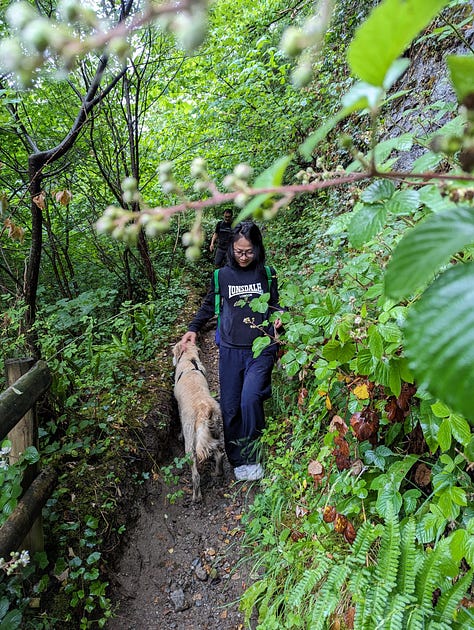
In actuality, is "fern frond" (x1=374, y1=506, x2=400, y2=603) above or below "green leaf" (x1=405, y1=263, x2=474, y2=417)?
below

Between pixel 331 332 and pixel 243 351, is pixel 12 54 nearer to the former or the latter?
pixel 331 332

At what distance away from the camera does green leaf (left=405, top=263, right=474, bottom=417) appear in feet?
1.16

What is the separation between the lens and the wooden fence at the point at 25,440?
87.5 inches

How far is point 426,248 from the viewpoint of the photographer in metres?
0.38

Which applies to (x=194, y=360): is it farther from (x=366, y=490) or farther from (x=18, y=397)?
(x=366, y=490)

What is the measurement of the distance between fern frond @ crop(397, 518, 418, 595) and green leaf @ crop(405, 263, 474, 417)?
1.83 metres

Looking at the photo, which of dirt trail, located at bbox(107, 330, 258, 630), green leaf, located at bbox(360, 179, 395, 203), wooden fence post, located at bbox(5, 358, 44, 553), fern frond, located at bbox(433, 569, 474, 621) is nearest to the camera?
green leaf, located at bbox(360, 179, 395, 203)

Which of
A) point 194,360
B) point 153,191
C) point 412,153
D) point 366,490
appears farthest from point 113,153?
point 366,490

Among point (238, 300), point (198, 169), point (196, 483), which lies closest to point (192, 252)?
point (198, 169)

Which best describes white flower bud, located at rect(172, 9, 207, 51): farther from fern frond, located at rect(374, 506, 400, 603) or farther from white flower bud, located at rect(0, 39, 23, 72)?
fern frond, located at rect(374, 506, 400, 603)

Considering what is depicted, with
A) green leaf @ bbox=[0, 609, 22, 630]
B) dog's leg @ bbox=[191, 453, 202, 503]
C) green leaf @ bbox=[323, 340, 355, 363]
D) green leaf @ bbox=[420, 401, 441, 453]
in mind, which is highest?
green leaf @ bbox=[323, 340, 355, 363]

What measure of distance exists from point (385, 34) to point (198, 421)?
3.45 metres

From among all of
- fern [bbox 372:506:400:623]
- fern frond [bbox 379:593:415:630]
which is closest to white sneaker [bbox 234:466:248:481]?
fern [bbox 372:506:400:623]

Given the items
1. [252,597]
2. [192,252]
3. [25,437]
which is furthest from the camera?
[25,437]
